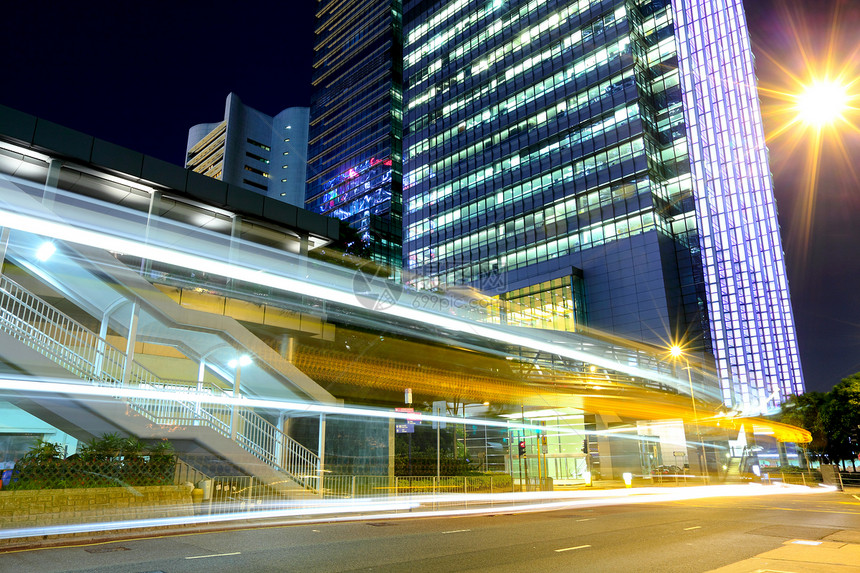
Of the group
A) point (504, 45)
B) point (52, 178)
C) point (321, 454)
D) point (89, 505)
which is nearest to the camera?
point (89, 505)

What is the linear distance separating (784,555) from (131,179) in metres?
22.1

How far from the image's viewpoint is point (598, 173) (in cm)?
7325

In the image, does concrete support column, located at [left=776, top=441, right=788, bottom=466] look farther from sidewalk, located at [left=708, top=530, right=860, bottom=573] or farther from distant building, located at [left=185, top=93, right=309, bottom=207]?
distant building, located at [left=185, top=93, right=309, bottom=207]

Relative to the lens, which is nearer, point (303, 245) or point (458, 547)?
point (458, 547)

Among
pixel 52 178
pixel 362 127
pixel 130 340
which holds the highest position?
pixel 362 127

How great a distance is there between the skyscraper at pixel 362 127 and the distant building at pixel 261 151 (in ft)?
31.8

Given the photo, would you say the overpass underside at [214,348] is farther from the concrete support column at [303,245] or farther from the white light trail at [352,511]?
the white light trail at [352,511]

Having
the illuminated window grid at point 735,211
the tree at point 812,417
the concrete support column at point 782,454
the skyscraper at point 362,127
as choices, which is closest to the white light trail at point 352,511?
the tree at point 812,417

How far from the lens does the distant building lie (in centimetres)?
13688

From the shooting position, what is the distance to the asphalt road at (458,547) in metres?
8.16

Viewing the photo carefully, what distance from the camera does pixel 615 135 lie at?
72.2 meters

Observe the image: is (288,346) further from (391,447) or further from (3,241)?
(3,241)

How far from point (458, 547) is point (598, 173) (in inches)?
2741

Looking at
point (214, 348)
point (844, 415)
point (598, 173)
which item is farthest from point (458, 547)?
point (598, 173)
